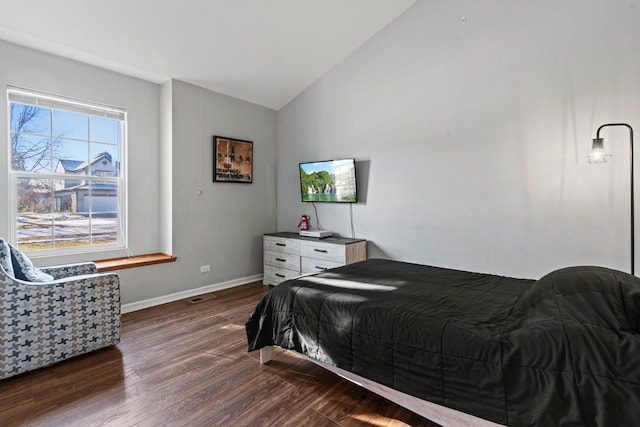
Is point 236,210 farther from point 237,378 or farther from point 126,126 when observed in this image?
point 237,378

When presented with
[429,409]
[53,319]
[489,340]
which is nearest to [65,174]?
[53,319]

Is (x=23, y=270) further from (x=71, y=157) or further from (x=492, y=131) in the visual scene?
(x=492, y=131)

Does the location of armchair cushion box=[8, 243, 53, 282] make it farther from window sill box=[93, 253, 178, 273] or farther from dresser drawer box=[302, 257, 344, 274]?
dresser drawer box=[302, 257, 344, 274]

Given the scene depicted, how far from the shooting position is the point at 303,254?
410 cm

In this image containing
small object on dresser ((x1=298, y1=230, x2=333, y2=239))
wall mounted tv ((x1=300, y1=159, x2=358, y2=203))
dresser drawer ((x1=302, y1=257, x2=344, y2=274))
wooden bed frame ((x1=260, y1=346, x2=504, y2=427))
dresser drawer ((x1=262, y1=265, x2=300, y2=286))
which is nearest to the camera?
wooden bed frame ((x1=260, y1=346, x2=504, y2=427))

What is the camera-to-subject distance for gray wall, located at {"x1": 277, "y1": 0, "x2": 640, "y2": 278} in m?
2.58

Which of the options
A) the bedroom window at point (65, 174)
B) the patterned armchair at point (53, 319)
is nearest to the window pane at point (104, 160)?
the bedroom window at point (65, 174)

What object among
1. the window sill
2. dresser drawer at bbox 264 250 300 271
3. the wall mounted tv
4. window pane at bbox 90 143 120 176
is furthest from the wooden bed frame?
window pane at bbox 90 143 120 176

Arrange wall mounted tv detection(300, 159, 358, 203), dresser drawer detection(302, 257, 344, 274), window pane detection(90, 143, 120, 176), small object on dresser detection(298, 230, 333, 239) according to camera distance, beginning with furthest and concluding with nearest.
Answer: small object on dresser detection(298, 230, 333, 239) < wall mounted tv detection(300, 159, 358, 203) < dresser drawer detection(302, 257, 344, 274) < window pane detection(90, 143, 120, 176)

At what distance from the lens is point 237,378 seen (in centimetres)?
221

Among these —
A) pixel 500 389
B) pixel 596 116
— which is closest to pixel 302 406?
pixel 500 389

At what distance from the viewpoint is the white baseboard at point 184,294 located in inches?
139

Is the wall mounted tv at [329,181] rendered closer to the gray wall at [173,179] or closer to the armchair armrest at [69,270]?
the gray wall at [173,179]

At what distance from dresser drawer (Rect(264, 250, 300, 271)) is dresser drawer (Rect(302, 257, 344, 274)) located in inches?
4.8
